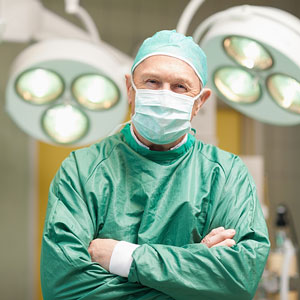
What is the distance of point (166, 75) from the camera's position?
4.27 feet

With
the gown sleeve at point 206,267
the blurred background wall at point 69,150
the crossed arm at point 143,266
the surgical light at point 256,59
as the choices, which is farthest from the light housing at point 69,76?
the blurred background wall at point 69,150

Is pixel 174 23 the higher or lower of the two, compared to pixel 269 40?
higher

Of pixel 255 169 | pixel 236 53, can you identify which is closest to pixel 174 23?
pixel 255 169

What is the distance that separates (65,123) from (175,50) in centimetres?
123

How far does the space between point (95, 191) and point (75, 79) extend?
1.05m

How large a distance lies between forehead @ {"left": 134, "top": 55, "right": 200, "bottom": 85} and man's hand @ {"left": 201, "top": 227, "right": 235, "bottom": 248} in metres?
0.36

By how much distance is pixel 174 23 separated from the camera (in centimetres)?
459

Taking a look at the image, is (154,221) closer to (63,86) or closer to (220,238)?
(220,238)

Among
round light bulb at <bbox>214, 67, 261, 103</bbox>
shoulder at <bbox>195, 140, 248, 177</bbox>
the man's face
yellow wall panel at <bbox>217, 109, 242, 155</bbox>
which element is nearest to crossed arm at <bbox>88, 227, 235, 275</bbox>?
shoulder at <bbox>195, 140, 248, 177</bbox>

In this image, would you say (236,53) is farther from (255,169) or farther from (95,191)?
(255,169)

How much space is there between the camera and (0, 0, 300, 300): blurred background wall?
13.2 feet

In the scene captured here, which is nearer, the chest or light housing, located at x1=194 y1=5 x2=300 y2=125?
the chest

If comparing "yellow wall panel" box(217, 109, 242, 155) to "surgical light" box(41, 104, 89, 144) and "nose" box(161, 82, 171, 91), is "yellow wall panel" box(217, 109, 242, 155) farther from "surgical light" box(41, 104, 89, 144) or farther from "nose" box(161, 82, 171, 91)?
"nose" box(161, 82, 171, 91)

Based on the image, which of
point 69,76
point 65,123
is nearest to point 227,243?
point 69,76
